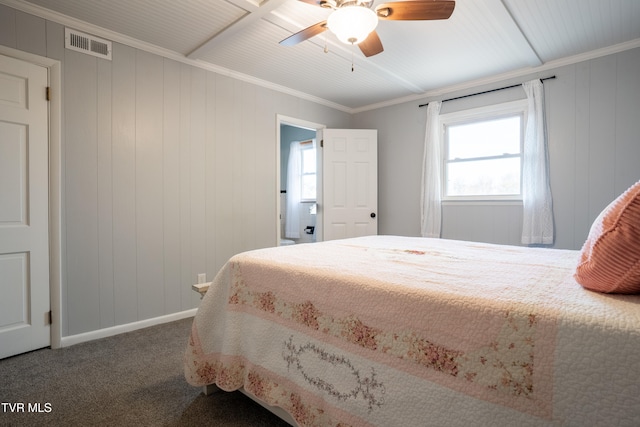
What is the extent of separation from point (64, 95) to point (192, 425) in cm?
242

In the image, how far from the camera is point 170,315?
9.48 ft

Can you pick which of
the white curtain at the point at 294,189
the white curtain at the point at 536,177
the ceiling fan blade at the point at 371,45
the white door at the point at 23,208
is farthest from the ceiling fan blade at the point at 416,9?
the white curtain at the point at 294,189

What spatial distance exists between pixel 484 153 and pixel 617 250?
3078 mm

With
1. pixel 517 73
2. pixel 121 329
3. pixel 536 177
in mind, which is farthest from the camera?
pixel 517 73

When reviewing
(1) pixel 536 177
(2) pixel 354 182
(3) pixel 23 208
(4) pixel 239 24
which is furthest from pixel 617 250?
(2) pixel 354 182

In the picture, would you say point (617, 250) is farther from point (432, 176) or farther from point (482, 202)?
point (432, 176)

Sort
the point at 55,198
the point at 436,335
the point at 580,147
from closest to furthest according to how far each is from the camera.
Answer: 1. the point at 436,335
2. the point at 55,198
3. the point at 580,147

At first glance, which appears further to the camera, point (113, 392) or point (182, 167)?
point (182, 167)

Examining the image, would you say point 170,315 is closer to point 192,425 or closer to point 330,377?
point 192,425

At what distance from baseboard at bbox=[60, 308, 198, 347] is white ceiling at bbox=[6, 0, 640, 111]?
2.34 m

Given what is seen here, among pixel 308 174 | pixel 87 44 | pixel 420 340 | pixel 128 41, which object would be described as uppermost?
pixel 128 41

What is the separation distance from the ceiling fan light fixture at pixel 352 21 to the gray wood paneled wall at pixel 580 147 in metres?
2.39

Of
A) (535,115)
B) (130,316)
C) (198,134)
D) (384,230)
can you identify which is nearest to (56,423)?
(130,316)

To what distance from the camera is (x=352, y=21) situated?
1672 millimetres
